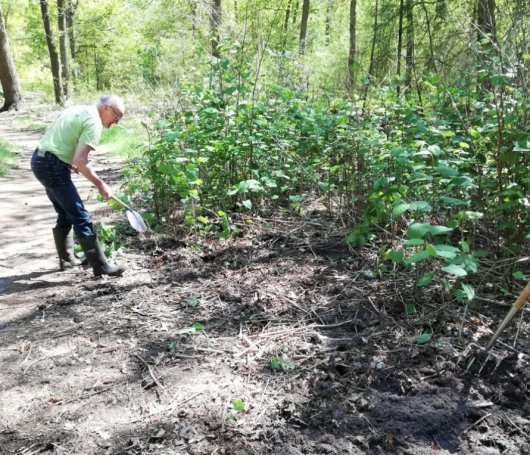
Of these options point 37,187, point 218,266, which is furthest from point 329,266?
point 37,187

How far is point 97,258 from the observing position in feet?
13.6

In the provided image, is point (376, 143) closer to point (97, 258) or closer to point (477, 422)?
point (477, 422)

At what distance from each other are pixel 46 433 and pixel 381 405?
1.66m

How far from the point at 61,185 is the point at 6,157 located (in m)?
6.08

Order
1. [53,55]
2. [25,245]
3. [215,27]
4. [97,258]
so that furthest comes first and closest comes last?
[53,55], [215,27], [25,245], [97,258]

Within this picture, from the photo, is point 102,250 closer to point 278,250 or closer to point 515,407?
point 278,250

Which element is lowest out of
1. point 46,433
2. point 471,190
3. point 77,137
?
point 46,433

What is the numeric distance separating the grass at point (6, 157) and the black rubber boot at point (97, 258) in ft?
16.9

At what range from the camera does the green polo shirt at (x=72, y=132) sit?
3.88 m

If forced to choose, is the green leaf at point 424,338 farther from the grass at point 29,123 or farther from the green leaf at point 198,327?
the grass at point 29,123

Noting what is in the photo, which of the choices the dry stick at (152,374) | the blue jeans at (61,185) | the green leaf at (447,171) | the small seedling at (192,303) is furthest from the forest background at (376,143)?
the dry stick at (152,374)

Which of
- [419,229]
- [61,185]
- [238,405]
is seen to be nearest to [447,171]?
[419,229]

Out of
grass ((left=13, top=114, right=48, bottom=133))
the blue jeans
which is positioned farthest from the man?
grass ((left=13, top=114, right=48, bottom=133))

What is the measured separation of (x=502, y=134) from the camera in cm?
326
